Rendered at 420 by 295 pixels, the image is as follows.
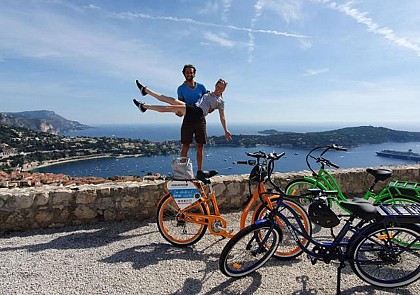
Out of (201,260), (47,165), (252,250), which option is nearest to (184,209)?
(201,260)

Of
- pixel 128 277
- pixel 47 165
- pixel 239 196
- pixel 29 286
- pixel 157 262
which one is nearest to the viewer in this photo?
pixel 29 286

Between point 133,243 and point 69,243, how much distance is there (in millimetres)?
774

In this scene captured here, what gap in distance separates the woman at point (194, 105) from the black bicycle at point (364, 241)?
6.10 ft

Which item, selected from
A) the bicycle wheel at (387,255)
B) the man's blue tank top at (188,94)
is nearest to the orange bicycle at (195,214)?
the bicycle wheel at (387,255)

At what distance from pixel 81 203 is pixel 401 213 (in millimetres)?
3801

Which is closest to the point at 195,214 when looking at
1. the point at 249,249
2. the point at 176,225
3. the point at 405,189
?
the point at 176,225

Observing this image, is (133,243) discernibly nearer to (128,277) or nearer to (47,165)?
(128,277)

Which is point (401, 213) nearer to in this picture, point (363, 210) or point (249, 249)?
point (363, 210)

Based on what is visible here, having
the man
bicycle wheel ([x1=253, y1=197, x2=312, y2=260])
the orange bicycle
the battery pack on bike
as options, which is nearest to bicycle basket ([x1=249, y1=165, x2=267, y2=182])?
the orange bicycle

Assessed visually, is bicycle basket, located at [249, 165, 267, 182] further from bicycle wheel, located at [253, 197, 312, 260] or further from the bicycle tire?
the bicycle tire

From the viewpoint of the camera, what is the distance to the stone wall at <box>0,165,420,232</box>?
352 cm

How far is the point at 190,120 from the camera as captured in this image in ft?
12.7

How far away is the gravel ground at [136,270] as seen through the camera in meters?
2.33

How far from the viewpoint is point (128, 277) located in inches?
98.6
